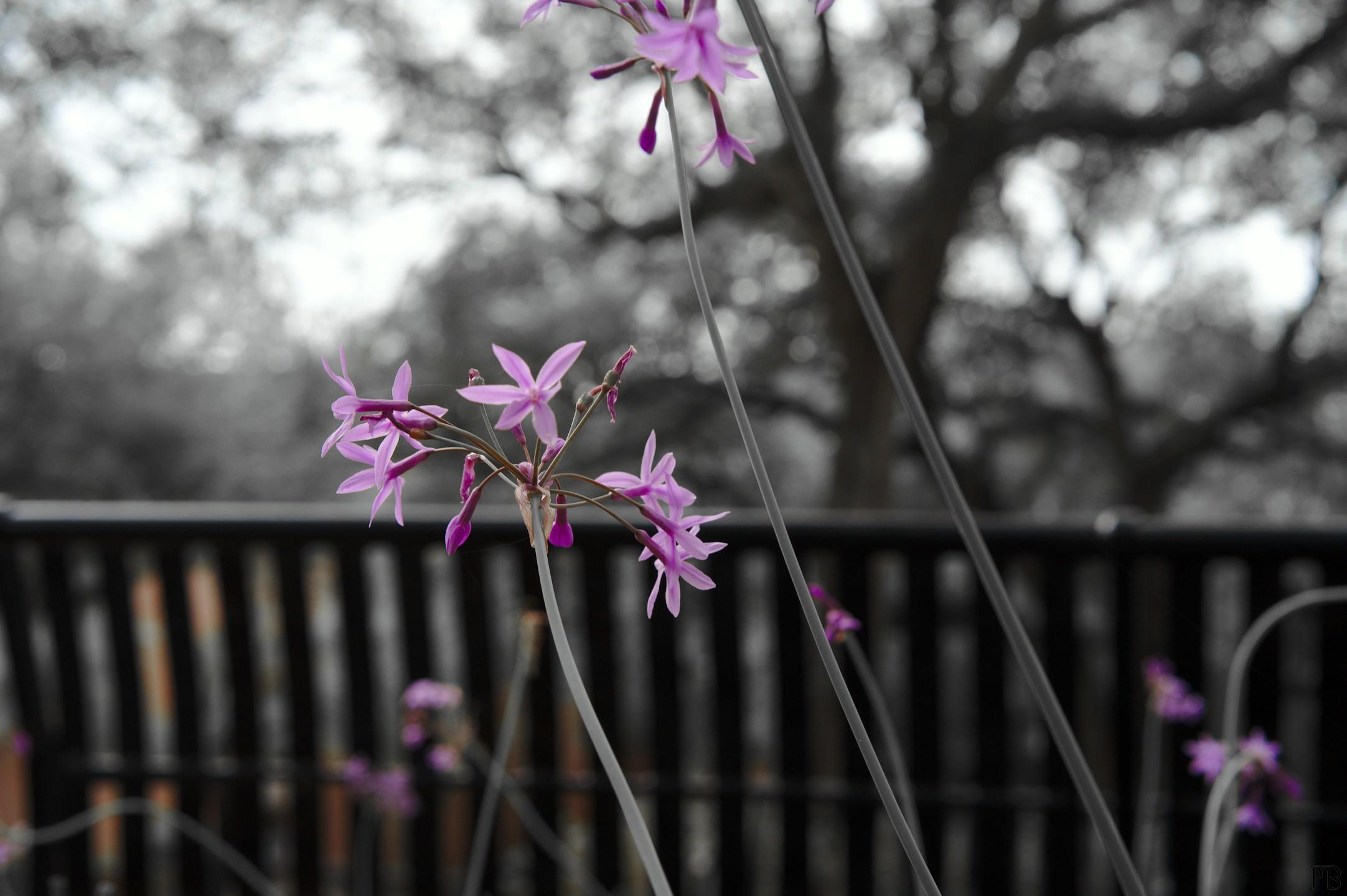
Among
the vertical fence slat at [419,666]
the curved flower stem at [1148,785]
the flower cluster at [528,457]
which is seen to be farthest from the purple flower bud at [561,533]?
the vertical fence slat at [419,666]

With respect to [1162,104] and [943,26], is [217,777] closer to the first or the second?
[943,26]

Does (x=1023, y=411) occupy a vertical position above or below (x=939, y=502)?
above

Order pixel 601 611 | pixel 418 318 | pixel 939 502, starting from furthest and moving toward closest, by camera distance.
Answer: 1. pixel 939 502
2. pixel 418 318
3. pixel 601 611

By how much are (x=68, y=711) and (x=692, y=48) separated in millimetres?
1924

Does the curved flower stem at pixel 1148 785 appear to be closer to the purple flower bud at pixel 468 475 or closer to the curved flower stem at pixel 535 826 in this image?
the curved flower stem at pixel 535 826

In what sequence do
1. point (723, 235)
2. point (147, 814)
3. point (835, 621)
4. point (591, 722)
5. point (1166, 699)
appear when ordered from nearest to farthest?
1. point (591, 722)
2. point (835, 621)
3. point (1166, 699)
4. point (147, 814)
5. point (723, 235)

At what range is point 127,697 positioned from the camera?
1.80 metres

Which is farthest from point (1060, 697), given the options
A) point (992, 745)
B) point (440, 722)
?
point (440, 722)

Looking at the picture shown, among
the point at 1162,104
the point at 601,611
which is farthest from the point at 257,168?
the point at 1162,104

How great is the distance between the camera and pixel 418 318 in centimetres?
624

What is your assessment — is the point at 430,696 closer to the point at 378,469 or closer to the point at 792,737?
the point at 792,737

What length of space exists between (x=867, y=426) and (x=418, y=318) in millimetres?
2923
